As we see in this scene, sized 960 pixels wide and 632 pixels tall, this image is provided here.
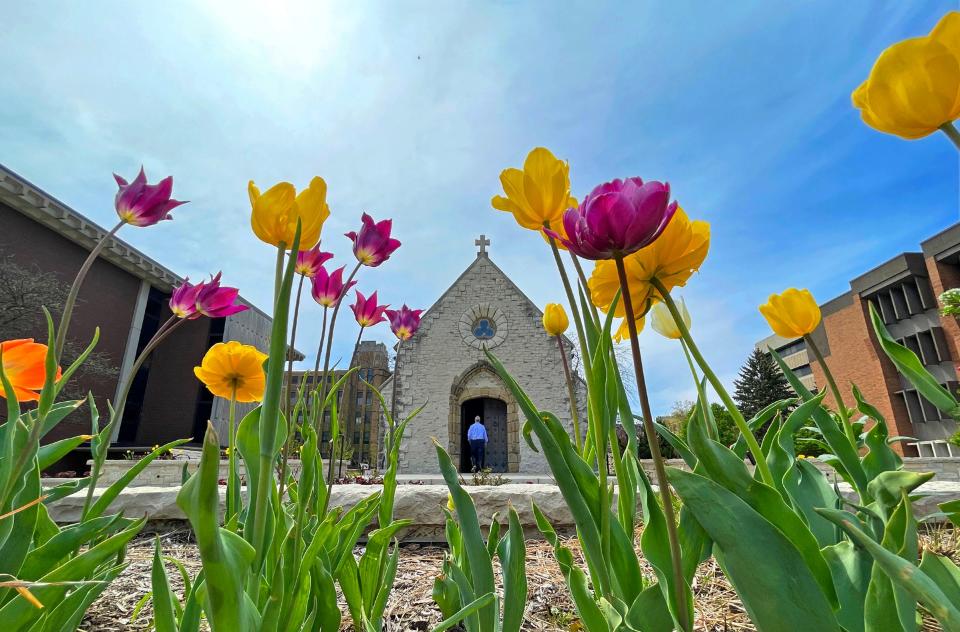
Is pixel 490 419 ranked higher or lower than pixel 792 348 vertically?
lower

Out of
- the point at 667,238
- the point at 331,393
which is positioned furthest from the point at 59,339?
the point at 667,238

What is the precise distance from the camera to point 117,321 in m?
16.8

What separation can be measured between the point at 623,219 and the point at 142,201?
1266 millimetres

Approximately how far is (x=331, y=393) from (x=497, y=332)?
31.7ft

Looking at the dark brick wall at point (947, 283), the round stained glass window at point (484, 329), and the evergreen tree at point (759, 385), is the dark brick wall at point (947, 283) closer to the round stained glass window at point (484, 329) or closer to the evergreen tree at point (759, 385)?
the evergreen tree at point (759, 385)

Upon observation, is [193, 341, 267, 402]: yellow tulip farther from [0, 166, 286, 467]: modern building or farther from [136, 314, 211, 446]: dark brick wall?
[136, 314, 211, 446]: dark brick wall

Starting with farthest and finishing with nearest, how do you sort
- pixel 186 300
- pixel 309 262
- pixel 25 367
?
pixel 186 300 → pixel 309 262 → pixel 25 367

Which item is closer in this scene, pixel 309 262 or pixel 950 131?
pixel 950 131

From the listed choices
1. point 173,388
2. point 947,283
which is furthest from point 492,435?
point 947,283

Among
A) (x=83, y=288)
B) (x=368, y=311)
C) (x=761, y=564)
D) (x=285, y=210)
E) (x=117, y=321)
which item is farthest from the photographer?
(x=117, y=321)

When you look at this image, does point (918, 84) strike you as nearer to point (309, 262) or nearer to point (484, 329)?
point (309, 262)

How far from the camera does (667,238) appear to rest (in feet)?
2.73

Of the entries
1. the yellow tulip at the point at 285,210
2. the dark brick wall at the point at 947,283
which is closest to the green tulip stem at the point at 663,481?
the yellow tulip at the point at 285,210

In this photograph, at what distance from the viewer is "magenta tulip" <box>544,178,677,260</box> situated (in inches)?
25.6
